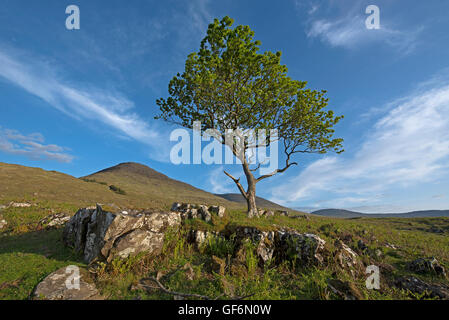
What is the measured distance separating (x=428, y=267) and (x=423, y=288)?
2735 millimetres

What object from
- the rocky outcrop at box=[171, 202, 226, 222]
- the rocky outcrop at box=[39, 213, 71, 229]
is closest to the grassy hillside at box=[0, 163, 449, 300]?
A: the rocky outcrop at box=[171, 202, 226, 222]

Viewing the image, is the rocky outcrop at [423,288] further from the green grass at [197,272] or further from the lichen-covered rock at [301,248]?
the lichen-covered rock at [301,248]

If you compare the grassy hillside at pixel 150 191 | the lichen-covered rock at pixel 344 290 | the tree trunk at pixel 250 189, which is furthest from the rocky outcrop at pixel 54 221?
the grassy hillside at pixel 150 191

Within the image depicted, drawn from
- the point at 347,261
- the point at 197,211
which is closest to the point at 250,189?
the point at 197,211

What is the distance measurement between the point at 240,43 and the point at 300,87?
741 centimetres

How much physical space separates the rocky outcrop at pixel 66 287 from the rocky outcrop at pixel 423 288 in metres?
10.8

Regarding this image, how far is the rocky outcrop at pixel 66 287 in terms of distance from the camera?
5.70 m

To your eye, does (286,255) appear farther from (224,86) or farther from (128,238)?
(224,86)

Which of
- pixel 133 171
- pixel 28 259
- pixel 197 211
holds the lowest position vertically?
pixel 28 259

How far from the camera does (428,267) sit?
27.9ft

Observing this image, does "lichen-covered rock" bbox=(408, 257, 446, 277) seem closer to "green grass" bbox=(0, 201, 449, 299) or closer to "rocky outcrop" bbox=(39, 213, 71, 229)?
"green grass" bbox=(0, 201, 449, 299)

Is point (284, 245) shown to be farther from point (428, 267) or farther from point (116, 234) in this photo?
point (116, 234)

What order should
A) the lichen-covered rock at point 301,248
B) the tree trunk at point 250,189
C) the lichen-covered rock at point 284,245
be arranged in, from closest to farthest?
the lichen-covered rock at point 301,248 < the lichen-covered rock at point 284,245 < the tree trunk at point 250,189
